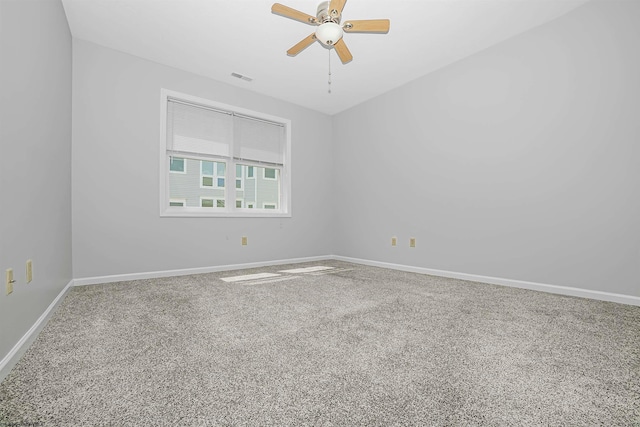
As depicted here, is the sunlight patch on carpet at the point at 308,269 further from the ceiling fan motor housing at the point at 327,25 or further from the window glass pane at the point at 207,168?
the ceiling fan motor housing at the point at 327,25

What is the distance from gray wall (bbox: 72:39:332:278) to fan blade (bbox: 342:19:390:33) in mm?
1988

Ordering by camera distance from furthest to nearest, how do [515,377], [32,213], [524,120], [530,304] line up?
[524,120] → [530,304] → [32,213] → [515,377]

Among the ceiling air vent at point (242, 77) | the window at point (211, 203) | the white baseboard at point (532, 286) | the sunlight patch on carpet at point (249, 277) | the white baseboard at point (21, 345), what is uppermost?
the ceiling air vent at point (242, 77)

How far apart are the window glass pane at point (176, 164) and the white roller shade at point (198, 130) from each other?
11cm

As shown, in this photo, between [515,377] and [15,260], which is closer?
[515,377]

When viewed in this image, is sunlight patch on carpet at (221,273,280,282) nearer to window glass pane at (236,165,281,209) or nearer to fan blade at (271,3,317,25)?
window glass pane at (236,165,281,209)

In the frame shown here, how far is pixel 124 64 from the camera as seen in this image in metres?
2.84

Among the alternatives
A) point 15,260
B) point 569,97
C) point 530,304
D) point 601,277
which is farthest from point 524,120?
point 15,260

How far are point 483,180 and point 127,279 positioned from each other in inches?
152

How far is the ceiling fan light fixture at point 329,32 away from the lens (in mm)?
2033

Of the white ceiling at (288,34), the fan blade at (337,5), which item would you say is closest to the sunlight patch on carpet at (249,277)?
the white ceiling at (288,34)

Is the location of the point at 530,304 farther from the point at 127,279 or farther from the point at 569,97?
the point at 127,279

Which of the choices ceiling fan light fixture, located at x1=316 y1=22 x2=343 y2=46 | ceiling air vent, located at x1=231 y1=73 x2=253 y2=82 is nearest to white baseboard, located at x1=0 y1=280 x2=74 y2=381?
ceiling fan light fixture, located at x1=316 y1=22 x2=343 y2=46

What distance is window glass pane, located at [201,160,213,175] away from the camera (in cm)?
341
